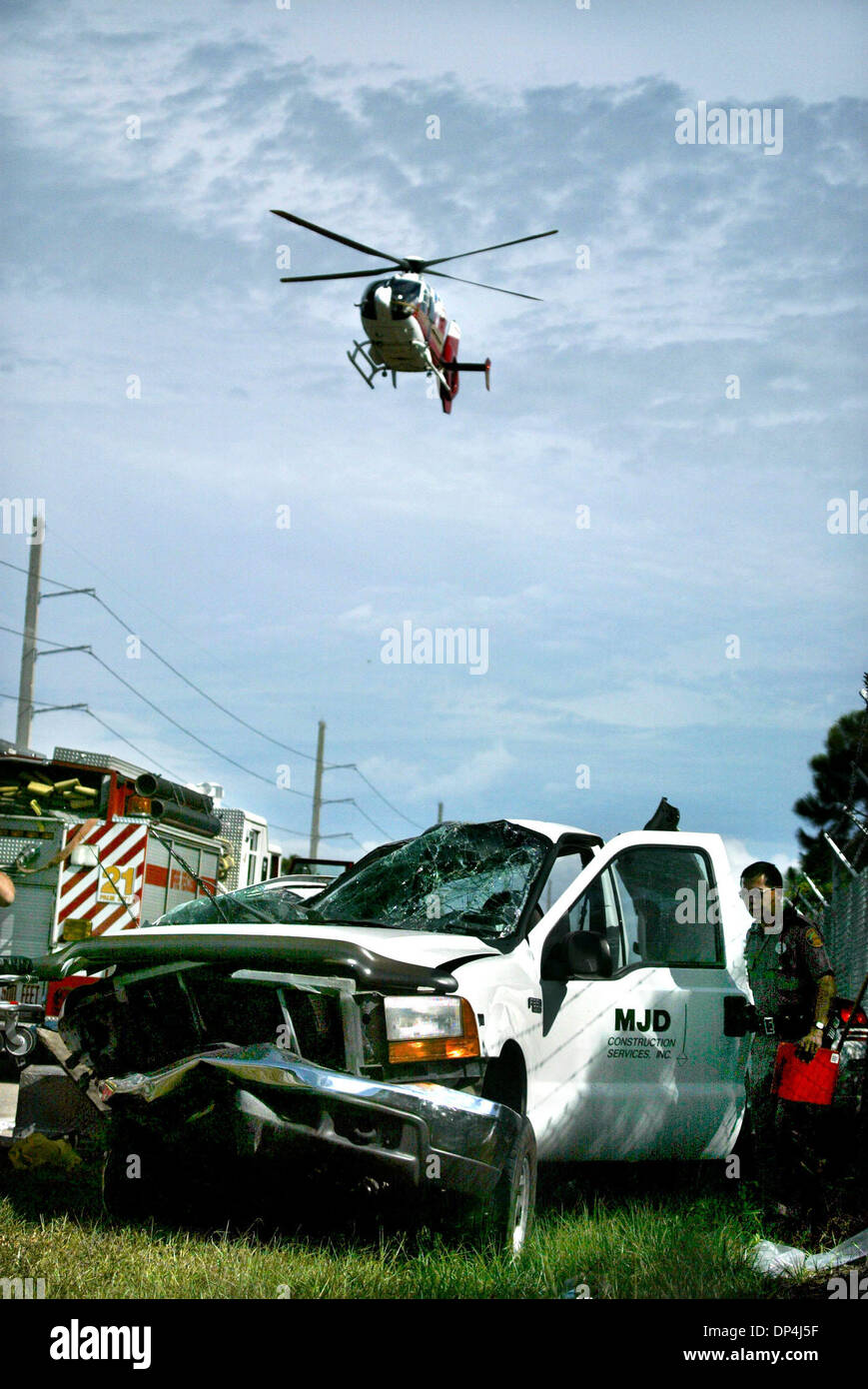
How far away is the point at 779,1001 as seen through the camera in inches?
266

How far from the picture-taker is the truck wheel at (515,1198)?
5.05 meters

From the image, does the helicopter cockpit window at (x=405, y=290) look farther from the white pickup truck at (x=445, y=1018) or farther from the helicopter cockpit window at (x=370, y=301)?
the white pickup truck at (x=445, y=1018)

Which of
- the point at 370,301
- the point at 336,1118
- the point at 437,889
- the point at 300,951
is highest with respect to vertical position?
the point at 370,301

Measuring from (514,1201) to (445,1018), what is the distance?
2.27ft

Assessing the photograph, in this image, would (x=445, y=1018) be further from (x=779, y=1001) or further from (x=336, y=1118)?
(x=779, y=1001)

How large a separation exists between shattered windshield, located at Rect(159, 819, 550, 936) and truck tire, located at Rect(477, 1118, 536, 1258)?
99cm

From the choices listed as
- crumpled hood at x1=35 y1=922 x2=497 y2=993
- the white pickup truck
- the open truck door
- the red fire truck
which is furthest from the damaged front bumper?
the red fire truck

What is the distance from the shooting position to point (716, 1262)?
5039 mm

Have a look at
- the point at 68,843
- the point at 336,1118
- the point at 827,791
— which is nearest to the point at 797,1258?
the point at 336,1118

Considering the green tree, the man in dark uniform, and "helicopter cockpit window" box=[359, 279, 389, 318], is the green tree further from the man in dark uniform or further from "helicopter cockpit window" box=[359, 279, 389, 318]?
the man in dark uniform

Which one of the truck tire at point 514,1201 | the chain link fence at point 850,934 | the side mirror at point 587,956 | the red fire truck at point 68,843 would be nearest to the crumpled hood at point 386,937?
the side mirror at point 587,956

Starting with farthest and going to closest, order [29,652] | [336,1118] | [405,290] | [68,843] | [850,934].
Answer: [29,652], [405,290], [850,934], [68,843], [336,1118]
